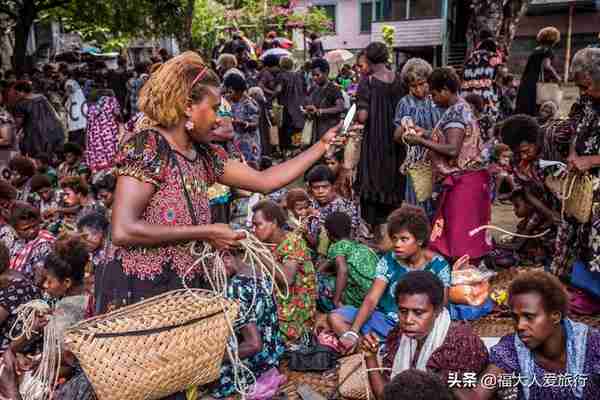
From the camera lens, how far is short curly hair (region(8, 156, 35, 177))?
6.42m

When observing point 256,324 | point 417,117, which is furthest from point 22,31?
point 256,324

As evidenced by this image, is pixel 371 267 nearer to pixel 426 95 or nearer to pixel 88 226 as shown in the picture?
pixel 426 95

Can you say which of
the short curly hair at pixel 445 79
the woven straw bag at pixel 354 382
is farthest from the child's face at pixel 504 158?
the woven straw bag at pixel 354 382

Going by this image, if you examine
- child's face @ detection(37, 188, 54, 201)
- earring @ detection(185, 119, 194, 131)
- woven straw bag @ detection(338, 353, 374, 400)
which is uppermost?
earring @ detection(185, 119, 194, 131)

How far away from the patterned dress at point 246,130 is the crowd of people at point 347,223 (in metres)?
0.02

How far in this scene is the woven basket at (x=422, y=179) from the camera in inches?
192

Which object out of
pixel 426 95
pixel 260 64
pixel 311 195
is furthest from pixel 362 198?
pixel 260 64

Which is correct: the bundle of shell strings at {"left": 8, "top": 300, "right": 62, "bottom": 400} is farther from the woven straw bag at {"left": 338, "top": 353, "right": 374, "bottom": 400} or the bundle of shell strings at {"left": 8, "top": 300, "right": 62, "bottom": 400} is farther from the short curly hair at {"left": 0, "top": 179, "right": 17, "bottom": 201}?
the short curly hair at {"left": 0, "top": 179, "right": 17, "bottom": 201}

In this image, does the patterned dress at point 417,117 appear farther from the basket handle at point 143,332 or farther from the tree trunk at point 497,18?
the tree trunk at point 497,18

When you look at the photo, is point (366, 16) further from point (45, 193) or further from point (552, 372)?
point (552, 372)

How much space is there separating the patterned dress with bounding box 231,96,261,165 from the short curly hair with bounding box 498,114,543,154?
309cm

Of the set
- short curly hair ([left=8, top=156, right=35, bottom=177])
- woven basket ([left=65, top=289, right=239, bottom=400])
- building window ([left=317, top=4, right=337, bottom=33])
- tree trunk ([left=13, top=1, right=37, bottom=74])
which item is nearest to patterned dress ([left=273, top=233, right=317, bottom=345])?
woven basket ([left=65, top=289, right=239, bottom=400])

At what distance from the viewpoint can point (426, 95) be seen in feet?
17.3

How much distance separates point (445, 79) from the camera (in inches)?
183
